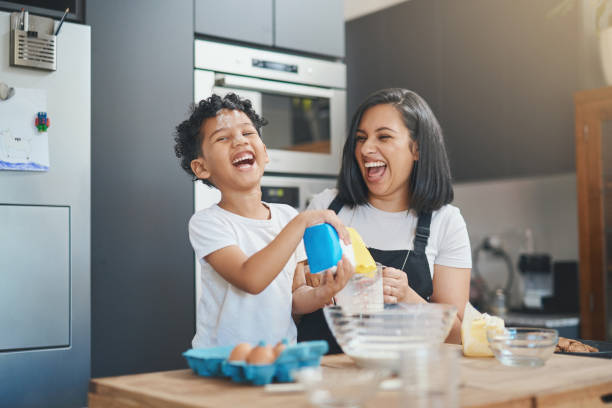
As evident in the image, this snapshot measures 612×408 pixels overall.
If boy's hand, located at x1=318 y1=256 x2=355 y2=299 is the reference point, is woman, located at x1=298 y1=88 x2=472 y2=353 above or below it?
above

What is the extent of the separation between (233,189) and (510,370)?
2.39 ft

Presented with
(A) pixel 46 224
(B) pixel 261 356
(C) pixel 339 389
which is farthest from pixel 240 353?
(A) pixel 46 224

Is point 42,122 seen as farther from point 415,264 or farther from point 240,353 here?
point 240,353

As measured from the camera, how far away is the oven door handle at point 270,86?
2.37 meters

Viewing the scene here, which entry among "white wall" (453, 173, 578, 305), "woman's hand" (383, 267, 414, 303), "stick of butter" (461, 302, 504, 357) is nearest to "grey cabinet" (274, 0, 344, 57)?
"woman's hand" (383, 267, 414, 303)

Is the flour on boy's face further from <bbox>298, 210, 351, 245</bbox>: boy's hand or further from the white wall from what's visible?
the white wall

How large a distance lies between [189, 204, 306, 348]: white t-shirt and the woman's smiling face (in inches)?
16.5

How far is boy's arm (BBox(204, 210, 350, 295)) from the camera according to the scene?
1267mm

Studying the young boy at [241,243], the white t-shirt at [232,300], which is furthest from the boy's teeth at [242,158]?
the white t-shirt at [232,300]

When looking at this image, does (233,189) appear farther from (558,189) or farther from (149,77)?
(558,189)

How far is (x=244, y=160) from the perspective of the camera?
1.56 m

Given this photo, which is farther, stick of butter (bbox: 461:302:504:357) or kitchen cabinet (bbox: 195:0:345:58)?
kitchen cabinet (bbox: 195:0:345:58)

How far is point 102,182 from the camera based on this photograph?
2098mm

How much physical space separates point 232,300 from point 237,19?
52.0 inches
